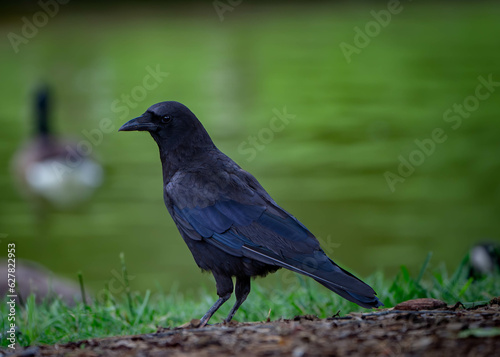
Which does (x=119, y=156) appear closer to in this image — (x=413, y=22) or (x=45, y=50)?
(x=45, y=50)

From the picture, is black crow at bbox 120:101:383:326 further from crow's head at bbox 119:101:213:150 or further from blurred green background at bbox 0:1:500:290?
blurred green background at bbox 0:1:500:290

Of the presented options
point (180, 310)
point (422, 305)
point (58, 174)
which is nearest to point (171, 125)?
point (180, 310)

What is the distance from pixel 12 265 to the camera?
6.92 m

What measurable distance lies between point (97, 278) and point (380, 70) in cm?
1589

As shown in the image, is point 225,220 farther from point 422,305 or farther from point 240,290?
point 422,305

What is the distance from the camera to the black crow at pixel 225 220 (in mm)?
4375

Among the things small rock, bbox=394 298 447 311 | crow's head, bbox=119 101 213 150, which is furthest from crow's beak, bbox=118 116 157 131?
small rock, bbox=394 298 447 311

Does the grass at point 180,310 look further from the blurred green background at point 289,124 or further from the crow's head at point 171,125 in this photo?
the blurred green background at point 289,124

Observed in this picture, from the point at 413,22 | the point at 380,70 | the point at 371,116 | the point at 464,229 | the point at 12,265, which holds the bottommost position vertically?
the point at 464,229

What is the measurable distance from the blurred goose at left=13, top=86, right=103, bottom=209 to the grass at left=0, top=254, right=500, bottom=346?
8.72 metres

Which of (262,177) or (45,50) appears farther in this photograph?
(45,50)

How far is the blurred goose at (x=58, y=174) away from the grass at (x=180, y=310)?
8724 mm

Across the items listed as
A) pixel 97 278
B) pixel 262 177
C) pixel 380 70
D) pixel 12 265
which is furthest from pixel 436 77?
pixel 12 265

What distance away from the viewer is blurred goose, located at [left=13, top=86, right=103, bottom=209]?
14578 mm
